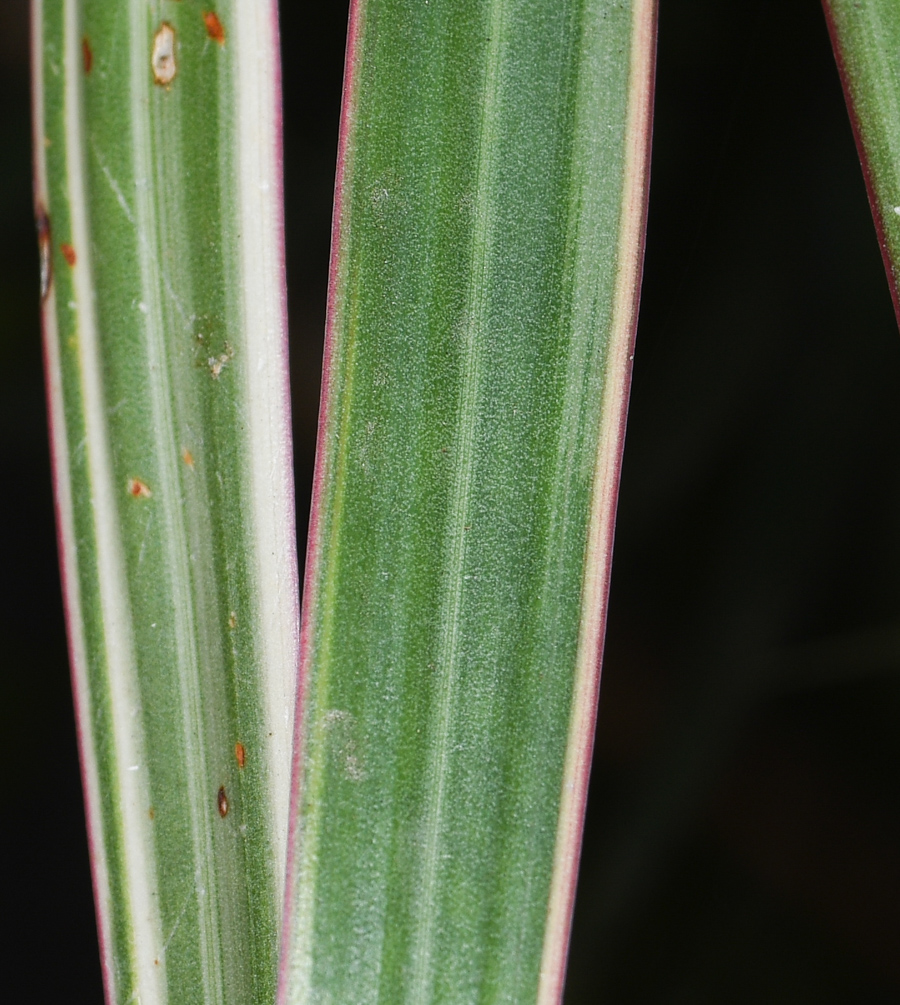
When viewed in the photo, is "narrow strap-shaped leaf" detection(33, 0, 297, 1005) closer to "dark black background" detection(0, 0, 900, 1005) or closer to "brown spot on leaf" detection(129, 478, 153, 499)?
"brown spot on leaf" detection(129, 478, 153, 499)

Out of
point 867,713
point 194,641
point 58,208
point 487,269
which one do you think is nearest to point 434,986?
point 194,641

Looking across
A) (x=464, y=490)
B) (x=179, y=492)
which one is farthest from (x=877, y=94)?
(x=179, y=492)

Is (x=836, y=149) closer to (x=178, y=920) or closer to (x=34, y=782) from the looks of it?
(x=178, y=920)

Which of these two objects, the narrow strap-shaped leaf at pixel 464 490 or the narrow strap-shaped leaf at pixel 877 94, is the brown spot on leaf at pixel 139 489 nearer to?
the narrow strap-shaped leaf at pixel 464 490

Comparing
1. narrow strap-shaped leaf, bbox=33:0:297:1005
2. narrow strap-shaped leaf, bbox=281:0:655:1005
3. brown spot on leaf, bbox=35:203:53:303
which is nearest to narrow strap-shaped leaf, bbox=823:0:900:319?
narrow strap-shaped leaf, bbox=281:0:655:1005

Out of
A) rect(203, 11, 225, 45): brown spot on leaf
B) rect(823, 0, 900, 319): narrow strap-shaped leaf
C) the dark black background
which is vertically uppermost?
rect(203, 11, 225, 45): brown spot on leaf
